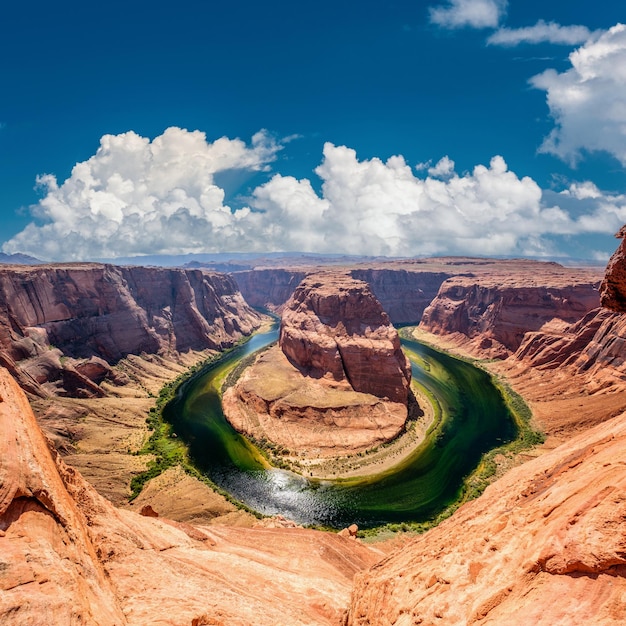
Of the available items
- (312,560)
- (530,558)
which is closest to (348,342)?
(312,560)

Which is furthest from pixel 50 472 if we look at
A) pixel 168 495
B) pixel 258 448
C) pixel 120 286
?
pixel 120 286

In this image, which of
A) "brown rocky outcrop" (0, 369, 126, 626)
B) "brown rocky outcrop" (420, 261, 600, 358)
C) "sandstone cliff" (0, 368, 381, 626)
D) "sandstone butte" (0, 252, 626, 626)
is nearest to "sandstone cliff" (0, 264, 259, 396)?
"sandstone cliff" (0, 368, 381, 626)

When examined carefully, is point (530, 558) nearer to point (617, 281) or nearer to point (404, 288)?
point (617, 281)

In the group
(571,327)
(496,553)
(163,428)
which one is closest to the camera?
(496,553)

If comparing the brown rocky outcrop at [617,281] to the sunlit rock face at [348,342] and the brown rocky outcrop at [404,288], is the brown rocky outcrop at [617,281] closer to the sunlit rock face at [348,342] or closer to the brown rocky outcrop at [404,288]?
the sunlit rock face at [348,342]

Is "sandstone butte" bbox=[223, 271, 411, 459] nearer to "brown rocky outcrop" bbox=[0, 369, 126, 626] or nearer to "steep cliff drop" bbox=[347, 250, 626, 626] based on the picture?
"steep cliff drop" bbox=[347, 250, 626, 626]

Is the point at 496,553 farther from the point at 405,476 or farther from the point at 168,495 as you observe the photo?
the point at 168,495
